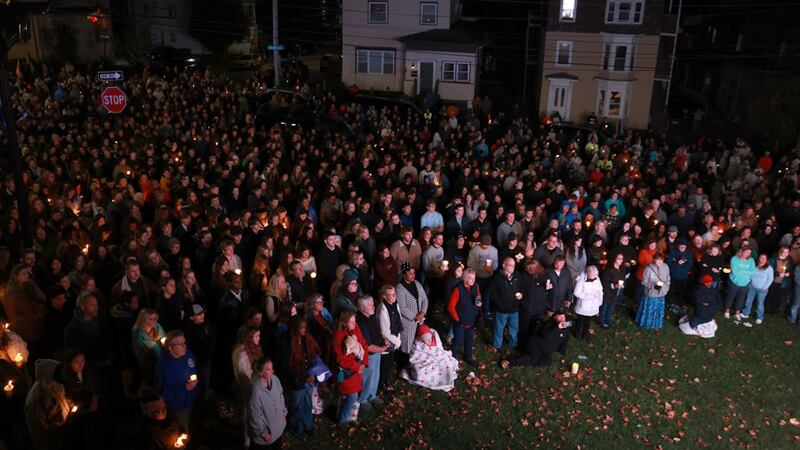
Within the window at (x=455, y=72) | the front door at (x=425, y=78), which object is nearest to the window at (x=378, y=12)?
the front door at (x=425, y=78)

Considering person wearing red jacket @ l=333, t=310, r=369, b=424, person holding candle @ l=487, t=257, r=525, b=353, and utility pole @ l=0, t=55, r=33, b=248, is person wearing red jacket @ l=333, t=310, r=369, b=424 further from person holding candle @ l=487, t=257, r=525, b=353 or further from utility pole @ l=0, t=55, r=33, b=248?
utility pole @ l=0, t=55, r=33, b=248

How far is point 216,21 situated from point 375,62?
54.6ft

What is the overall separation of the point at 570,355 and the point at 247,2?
43.4m

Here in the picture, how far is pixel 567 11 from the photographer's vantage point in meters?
31.4

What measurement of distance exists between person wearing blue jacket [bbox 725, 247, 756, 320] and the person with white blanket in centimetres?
584

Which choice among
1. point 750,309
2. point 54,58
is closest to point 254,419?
point 750,309

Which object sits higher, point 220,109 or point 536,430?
point 220,109

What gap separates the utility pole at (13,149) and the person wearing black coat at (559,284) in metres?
8.13

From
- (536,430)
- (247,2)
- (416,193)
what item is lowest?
(536,430)

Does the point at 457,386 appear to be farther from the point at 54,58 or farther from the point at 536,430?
the point at 54,58

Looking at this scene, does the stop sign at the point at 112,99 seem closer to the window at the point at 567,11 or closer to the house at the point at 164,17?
the window at the point at 567,11

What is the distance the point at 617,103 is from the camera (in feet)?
105

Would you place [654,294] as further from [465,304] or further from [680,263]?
[465,304]

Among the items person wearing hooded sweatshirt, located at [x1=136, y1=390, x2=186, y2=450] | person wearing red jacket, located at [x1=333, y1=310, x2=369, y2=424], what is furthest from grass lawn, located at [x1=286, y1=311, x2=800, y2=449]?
person wearing hooded sweatshirt, located at [x1=136, y1=390, x2=186, y2=450]
